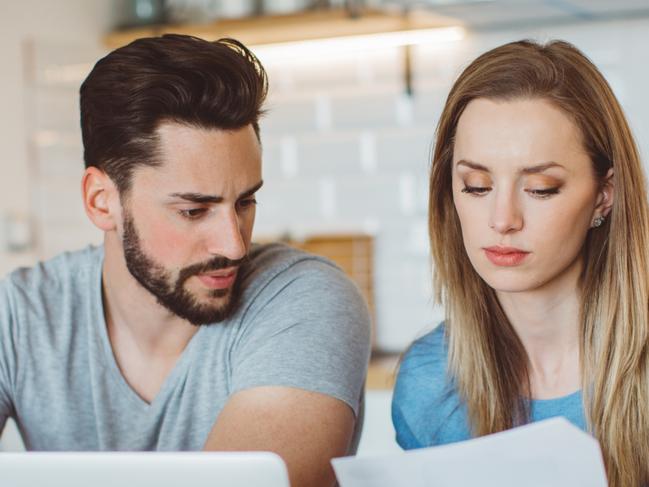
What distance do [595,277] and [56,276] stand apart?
0.86m

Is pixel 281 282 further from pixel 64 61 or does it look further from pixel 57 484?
pixel 64 61

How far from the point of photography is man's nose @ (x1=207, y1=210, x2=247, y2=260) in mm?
1396

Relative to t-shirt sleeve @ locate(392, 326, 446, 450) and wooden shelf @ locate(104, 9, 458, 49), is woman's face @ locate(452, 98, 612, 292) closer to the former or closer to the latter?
t-shirt sleeve @ locate(392, 326, 446, 450)

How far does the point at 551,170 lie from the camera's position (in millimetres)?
1217

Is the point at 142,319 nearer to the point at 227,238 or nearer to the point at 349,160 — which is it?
the point at 227,238

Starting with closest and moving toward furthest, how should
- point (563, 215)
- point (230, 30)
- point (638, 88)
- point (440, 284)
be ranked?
point (563, 215) → point (440, 284) → point (638, 88) → point (230, 30)

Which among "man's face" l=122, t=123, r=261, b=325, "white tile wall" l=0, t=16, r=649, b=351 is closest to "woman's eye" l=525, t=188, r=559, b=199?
"man's face" l=122, t=123, r=261, b=325

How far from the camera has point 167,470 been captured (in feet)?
2.88

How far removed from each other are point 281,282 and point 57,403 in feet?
1.26

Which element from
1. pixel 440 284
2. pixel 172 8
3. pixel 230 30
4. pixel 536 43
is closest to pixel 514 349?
pixel 440 284

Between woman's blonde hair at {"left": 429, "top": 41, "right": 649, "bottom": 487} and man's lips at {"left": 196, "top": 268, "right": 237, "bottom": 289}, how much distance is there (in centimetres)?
30

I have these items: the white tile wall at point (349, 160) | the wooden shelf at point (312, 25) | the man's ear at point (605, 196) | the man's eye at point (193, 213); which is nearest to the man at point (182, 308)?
the man's eye at point (193, 213)

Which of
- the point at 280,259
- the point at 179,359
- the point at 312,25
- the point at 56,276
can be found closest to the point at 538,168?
the point at 280,259

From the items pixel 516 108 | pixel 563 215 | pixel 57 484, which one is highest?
pixel 516 108
